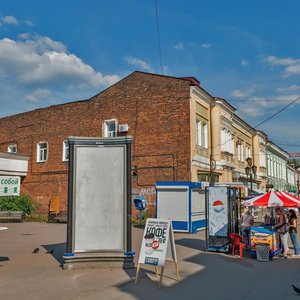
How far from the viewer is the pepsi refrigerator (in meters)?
13.6

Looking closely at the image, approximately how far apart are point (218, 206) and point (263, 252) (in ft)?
7.19

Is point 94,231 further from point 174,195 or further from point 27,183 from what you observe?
point 27,183

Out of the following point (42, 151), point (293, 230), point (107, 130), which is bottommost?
point (293, 230)

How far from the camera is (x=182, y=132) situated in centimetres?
2567

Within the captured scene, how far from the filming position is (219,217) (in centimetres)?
1371

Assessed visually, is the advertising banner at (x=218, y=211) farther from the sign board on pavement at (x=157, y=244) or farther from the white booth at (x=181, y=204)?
A: the white booth at (x=181, y=204)

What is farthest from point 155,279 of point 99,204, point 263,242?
point 263,242

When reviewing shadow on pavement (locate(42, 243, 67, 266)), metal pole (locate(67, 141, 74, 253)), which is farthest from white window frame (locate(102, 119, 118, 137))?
metal pole (locate(67, 141, 74, 253))

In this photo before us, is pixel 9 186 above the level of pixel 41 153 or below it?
below

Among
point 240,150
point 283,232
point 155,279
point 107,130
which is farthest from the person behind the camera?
point 240,150

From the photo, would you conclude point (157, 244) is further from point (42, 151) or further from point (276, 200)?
point (42, 151)

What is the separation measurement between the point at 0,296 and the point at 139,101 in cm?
2108

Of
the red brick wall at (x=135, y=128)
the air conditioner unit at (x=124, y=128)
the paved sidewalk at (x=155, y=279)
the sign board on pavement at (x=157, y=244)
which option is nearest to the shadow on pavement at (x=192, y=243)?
the paved sidewalk at (x=155, y=279)

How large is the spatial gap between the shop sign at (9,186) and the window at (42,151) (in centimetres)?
2118
